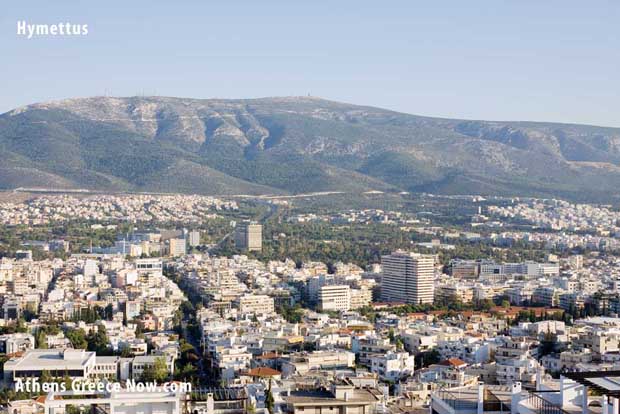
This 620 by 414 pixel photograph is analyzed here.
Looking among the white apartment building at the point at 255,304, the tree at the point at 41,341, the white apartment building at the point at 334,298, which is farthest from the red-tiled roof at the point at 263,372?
the white apartment building at the point at 334,298

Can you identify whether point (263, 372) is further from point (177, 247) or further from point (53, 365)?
point (177, 247)

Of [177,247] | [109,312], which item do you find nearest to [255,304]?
[109,312]

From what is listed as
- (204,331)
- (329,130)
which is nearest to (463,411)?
(204,331)

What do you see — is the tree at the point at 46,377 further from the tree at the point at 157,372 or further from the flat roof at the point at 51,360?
the tree at the point at 157,372

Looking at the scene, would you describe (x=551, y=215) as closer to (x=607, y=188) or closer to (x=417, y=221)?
(x=417, y=221)

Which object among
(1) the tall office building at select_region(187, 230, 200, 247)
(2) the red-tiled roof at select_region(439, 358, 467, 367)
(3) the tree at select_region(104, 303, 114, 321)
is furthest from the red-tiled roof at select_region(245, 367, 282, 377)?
(1) the tall office building at select_region(187, 230, 200, 247)
